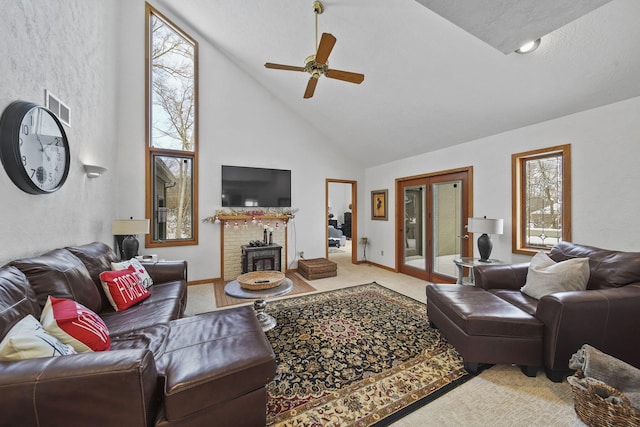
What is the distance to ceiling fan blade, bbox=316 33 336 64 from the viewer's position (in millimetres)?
2057

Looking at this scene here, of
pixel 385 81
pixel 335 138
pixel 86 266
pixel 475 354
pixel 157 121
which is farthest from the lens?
pixel 335 138

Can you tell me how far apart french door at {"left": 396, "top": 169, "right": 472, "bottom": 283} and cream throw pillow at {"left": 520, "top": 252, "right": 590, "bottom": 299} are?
164cm

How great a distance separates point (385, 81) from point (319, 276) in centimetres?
337

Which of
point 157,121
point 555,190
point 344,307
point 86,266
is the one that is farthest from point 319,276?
point 157,121

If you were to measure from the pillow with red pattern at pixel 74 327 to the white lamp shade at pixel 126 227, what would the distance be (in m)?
2.05

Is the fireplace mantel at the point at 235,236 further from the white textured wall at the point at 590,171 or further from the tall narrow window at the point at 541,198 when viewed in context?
the tall narrow window at the point at 541,198

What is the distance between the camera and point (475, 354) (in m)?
1.81

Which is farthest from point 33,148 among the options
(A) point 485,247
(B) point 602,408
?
(A) point 485,247

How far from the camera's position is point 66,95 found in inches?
90.1

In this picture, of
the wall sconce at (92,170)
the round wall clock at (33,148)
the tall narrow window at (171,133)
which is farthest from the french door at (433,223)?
the round wall clock at (33,148)

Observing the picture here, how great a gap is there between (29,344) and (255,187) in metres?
3.81

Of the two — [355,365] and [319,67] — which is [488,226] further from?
[319,67]

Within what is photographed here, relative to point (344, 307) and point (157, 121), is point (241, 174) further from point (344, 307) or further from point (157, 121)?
point (344, 307)

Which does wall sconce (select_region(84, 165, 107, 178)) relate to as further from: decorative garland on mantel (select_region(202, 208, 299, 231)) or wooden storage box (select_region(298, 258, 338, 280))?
wooden storage box (select_region(298, 258, 338, 280))
